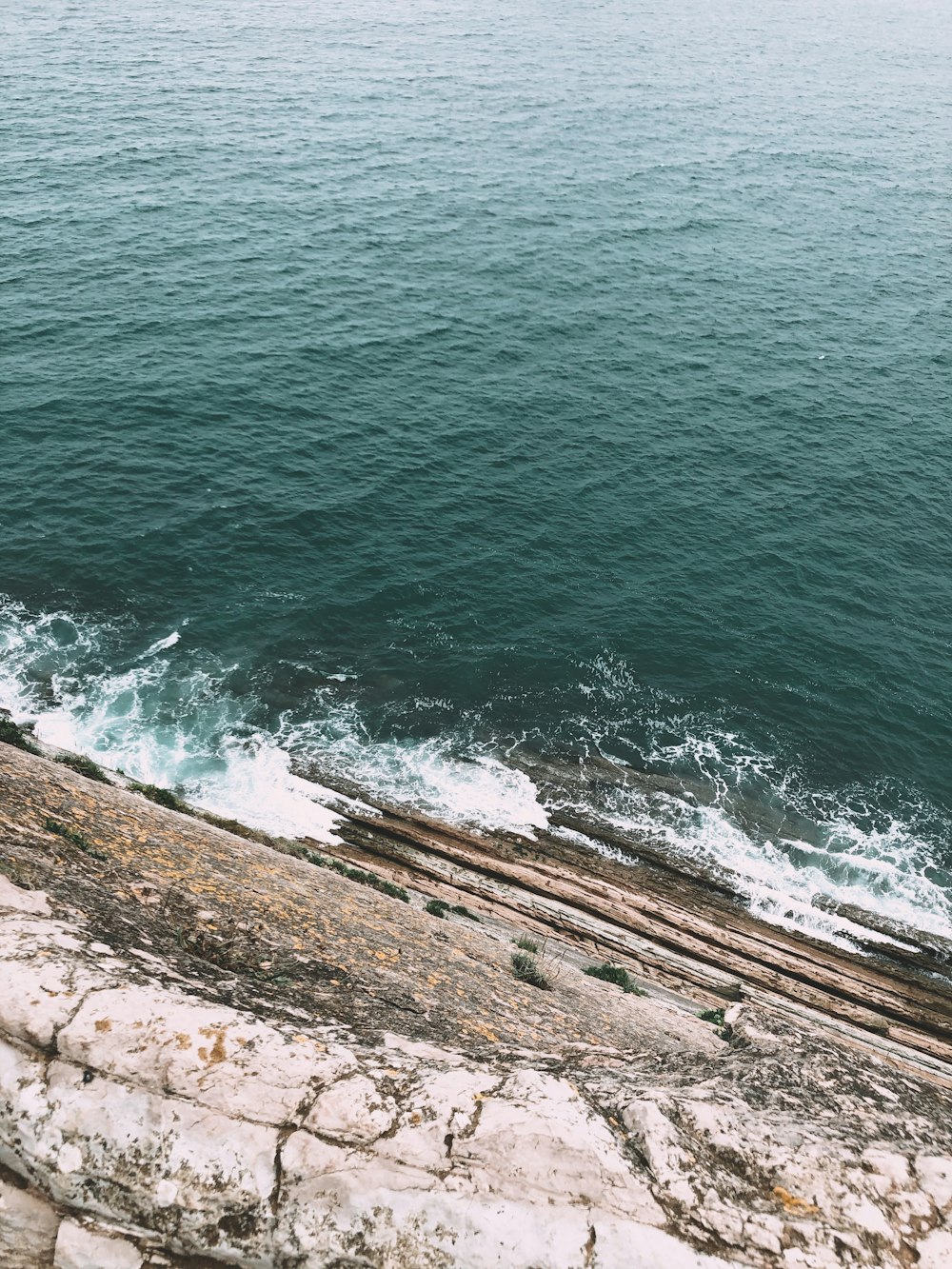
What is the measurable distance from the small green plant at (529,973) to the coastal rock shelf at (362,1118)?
3.41m

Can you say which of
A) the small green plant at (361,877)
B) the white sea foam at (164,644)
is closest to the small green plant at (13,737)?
the small green plant at (361,877)

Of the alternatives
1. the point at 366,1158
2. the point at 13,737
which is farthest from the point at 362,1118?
the point at 13,737

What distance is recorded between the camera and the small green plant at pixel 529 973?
23.3 meters

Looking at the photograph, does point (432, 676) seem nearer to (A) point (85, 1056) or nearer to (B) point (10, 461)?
(B) point (10, 461)

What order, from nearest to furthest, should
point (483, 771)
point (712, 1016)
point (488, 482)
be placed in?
point (712, 1016) → point (483, 771) → point (488, 482)

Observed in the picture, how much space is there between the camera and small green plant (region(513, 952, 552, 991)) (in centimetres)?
2330

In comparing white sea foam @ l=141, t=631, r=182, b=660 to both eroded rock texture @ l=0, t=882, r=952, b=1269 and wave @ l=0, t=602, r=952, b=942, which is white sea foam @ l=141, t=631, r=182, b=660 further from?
eroded rock texture @ l=0, t=882, r=952, b=1269

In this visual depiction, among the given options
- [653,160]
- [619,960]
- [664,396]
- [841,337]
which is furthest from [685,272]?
[619,960]

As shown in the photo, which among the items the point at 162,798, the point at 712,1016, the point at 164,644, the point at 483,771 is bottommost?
the point at 483,771

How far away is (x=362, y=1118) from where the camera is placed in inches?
475

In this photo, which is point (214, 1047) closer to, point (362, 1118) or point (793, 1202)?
point (362, 1118)

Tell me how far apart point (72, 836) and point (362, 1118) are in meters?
11.1

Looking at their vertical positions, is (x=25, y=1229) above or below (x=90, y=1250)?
above

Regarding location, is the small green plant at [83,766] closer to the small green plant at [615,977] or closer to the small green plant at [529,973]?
the small green plant at [529,973]
